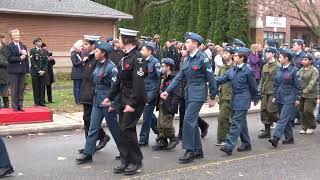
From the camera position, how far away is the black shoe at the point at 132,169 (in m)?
7.49

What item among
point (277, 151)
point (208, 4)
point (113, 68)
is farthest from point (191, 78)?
point (208, 4)


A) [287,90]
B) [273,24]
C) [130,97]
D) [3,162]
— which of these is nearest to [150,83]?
[130,97]

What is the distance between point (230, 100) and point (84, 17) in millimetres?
15356

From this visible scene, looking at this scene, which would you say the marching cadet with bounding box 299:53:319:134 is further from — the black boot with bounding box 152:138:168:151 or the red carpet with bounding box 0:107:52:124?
the red carpet with bounding box 0:107:52:124

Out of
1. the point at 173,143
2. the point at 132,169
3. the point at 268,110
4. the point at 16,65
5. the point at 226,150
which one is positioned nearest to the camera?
the point at 132,169

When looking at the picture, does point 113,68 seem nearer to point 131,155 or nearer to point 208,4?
point 131,155

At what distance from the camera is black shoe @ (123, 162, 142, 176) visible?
7.49 m

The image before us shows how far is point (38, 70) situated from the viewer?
14.1m

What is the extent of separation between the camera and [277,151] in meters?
9.50

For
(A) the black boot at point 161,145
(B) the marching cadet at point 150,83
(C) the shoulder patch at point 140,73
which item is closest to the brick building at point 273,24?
(B) the marching cadet at point 150,83

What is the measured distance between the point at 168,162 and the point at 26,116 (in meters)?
4.28

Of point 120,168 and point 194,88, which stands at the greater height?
point 194,88

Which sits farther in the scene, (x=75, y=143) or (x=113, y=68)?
(x=75, y=143)

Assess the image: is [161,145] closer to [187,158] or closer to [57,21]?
[187,158]
